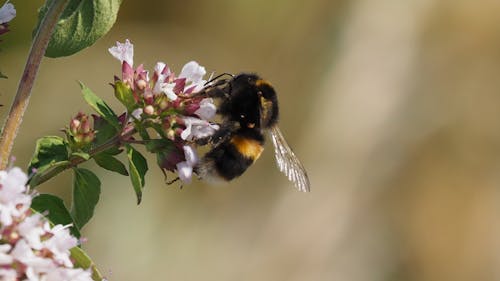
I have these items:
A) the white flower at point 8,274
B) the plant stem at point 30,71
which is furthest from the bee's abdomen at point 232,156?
the white flower at point 8,274

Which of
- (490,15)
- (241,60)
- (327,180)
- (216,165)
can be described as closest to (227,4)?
(241,60)

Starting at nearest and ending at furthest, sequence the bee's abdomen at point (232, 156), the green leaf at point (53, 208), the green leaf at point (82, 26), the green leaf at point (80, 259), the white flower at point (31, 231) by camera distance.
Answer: the white flower at point (31, 231) → the green leaf at point (80, 259) → the green leaf at point (53, 208) → the green leaf at point (82, 26) → the bee's abdomen at point (232, 156)

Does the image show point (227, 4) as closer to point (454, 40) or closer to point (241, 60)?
point (241, 60)

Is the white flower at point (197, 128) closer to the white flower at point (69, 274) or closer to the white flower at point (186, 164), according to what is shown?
the white flower at point (186, 164)

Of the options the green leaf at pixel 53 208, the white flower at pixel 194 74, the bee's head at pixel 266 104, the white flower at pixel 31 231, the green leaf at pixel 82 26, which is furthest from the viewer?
the bee's head at pixel 266 104

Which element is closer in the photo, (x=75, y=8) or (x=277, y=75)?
(x=75, y=8)

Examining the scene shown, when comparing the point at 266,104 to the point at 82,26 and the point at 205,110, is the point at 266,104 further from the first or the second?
the point at 82,26
